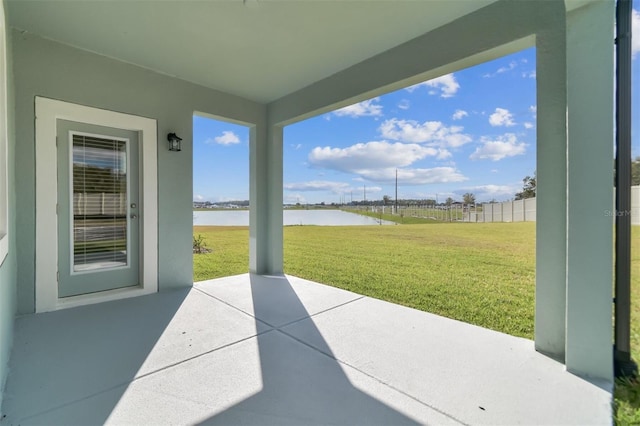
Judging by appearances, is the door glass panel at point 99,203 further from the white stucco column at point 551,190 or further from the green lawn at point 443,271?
the white stucco column at point 551,190

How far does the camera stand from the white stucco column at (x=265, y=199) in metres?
4.57

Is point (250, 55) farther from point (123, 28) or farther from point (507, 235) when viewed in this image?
point (507, 235)

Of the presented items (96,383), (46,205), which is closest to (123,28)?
(46,205)

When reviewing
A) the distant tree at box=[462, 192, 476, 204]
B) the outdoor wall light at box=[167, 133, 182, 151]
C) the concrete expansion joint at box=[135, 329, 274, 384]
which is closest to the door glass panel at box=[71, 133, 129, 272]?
the outdoor wall light at box=[167, 133, 182, 151]

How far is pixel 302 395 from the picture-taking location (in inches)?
64.2

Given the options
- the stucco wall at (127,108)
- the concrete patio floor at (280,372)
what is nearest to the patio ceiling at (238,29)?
the stucco wall at (127,108)

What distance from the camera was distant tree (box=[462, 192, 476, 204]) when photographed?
12227mm

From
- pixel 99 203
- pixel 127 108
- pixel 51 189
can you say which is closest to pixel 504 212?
pixel 127 108

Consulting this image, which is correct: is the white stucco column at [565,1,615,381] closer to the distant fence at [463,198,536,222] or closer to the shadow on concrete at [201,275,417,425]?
the shadow on concrete at [201,275,417,425]

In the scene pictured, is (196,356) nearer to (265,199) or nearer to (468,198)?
(265,199)

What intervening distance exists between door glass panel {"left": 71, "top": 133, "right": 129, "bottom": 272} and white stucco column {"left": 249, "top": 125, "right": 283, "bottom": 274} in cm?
177

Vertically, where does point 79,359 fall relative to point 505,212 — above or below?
below

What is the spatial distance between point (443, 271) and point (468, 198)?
8.68 meters

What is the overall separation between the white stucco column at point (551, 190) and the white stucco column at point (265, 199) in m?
3.45
